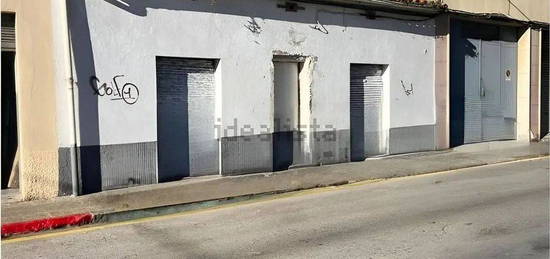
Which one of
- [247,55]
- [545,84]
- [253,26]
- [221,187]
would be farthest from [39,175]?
[545,84]

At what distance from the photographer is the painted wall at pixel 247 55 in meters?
9.80

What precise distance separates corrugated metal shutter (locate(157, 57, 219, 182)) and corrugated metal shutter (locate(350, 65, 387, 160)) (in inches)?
156

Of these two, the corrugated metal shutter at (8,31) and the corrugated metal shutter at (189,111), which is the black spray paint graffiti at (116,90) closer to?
the corrugated metal shutter at (189,111)

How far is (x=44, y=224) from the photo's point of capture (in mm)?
7684

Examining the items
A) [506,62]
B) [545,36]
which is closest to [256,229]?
[506,62]

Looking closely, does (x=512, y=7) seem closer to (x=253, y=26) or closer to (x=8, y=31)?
(x=253, y=26)

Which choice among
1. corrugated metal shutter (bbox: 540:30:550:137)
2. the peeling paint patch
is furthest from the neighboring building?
corrugated metal shutter (bbox: 540:30:550:137)

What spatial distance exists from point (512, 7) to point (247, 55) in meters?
9.94

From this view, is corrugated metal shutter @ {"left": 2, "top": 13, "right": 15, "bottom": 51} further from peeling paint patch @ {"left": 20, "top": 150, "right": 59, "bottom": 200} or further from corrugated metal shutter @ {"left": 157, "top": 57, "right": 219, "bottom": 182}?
corrugated metal shutter @ {"left": 157, "top": 57, "right": 219, "bottom": 182}

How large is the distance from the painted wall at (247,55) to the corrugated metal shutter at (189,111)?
0.86 ft

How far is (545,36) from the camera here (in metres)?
19.0

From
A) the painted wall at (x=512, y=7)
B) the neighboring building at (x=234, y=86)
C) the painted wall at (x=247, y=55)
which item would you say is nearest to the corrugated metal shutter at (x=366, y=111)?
the neighboring building at (x=234, y=86)

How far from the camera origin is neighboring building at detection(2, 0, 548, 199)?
30.6 ft

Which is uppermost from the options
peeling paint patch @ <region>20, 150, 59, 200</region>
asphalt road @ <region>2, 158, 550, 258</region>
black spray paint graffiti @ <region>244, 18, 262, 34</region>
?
black spray paint graffiti @ <region>244, 18, 262, 34</region>
